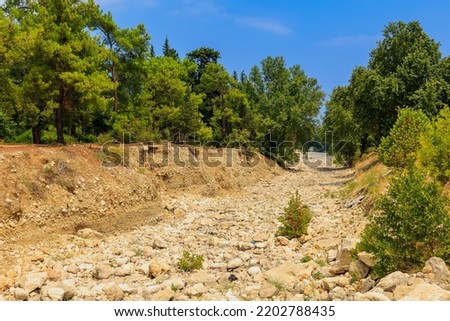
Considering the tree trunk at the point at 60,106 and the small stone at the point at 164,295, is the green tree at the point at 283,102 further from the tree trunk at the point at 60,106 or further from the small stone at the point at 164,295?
the small stone at the point at 164,295

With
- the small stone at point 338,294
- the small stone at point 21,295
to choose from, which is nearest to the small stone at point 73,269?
the small stone at point 21,295

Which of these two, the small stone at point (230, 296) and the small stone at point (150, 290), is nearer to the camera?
the small stone at point (230, 296)

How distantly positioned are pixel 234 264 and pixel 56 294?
16.9ft

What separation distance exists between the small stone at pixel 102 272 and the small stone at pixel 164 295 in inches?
99.8

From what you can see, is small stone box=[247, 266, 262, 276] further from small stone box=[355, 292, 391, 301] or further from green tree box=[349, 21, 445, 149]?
green tree box=[349, 21, 445, 149]

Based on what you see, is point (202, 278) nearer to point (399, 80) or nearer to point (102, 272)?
point (102, 272)

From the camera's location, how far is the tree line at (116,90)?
70.8ft

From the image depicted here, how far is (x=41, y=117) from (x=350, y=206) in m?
19.3

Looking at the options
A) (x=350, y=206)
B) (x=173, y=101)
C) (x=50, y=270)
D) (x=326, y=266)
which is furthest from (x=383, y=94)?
(x=50, y=270)

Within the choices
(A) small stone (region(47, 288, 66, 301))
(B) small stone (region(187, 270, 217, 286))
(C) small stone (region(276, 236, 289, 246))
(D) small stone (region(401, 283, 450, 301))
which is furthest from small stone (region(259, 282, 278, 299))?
(A) small stone (region(47, 288, 66, 301))

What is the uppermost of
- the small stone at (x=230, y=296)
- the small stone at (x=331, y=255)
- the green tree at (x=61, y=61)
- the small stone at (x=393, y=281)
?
the green tree at (x=61, y=61)

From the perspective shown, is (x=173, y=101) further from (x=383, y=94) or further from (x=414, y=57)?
(x=414, y=57)

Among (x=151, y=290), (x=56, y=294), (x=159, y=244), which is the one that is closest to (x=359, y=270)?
(x=151, y=290)

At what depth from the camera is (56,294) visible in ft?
31.8
